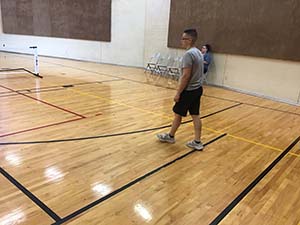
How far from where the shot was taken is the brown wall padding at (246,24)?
6395 millimetres

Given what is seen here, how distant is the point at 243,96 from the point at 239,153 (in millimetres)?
3857

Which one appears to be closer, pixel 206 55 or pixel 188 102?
pixel 188 102

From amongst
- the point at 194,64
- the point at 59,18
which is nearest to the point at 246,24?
the point at 194,64

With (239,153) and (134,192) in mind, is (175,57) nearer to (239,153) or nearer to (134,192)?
(239,153)

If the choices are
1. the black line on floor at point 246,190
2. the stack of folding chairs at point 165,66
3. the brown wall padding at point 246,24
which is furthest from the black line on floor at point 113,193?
the stack of folding chairs at point 165,66

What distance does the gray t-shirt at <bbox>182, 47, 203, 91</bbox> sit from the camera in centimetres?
307

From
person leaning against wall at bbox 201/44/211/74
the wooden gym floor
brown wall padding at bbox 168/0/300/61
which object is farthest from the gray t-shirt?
person leaning against wall at bbox 201/44/211/74

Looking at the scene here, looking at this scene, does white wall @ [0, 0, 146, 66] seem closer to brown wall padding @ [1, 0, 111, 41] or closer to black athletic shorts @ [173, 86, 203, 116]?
brown wall padding @ [1, 0, 111, 41]

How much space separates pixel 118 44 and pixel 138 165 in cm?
881

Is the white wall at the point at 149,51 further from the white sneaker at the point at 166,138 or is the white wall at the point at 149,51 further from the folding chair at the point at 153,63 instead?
the white sneaker at the point at 166,138

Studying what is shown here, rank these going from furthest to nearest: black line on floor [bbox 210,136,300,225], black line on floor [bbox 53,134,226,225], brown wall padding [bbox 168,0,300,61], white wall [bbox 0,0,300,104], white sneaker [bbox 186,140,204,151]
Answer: white wall [bbox 0,0,300,104] → brown wall padding [bbox 168,0,300,61] → white sneaker [bbox 186,140,204,151] → black line on floor [bbox 210,136,300,225] → black line on floor [bbox 53,134,226,225]

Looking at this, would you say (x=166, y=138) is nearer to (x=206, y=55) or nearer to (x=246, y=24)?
(x=206, y=55)

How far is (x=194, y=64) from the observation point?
10.2ft

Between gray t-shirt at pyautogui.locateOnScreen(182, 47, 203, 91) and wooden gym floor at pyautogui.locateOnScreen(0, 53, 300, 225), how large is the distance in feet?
2.74
